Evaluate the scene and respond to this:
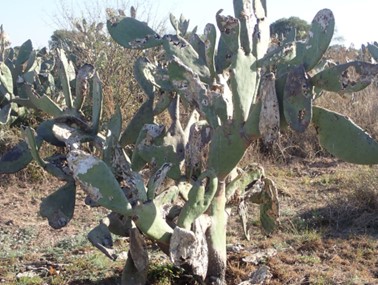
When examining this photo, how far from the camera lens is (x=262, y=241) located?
4.18m

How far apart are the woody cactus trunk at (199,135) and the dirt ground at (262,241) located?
350 mm

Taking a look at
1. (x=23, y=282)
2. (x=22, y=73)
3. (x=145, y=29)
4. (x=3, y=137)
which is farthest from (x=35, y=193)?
(x=145, y=29)

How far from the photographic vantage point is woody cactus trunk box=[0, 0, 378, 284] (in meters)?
2.64

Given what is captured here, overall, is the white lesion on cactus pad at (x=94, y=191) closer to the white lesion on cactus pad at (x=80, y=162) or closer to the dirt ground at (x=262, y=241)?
the white lesion on cactus pad at (x=80, y=162)

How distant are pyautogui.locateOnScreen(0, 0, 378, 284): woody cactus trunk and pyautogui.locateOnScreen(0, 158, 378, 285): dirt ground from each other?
350mm

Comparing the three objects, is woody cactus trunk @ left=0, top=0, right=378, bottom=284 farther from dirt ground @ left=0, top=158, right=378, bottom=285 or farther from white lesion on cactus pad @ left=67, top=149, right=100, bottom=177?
dirt ground @ left=0, top=158, right=378, bottom=285

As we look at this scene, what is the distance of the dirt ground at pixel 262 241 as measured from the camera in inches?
139

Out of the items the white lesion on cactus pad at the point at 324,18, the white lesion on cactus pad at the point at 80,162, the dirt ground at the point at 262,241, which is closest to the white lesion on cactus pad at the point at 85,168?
the white lesion on cactus pad at the point at 80,162

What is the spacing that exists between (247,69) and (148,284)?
129 cm

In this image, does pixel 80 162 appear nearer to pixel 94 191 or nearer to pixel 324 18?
pixel 94 191

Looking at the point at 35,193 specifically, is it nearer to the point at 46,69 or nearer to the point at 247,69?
the point at 46,69

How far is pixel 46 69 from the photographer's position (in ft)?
26.1

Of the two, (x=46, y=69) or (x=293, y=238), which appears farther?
(x=46, y=69)

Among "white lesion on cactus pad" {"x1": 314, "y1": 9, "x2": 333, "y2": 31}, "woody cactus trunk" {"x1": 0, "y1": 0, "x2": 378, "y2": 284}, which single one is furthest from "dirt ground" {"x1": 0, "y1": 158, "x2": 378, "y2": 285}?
"white lesion on cactus pad" {"x1": 314, "y1": 9, "x2": 333, "y2": 31}
